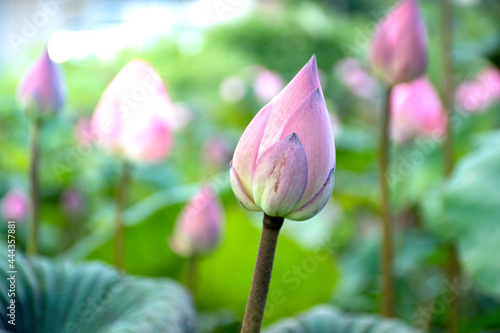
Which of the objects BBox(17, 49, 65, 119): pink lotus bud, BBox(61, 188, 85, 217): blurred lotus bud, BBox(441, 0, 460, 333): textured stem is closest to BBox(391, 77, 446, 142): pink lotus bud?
BBox(441, 0, 460, 333): textured stem

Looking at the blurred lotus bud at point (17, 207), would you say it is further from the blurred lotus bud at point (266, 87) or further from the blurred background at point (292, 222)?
the blurred lotus bud at point (266, 87)

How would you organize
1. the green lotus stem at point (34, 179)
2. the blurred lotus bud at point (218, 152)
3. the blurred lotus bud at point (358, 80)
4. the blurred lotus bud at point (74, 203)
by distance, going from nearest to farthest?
the green lotus stem at point (34, 179), the blurred lotus bud at point (74, 203), the blurred lotus bud at point (218, 152), the blurred lotus bud at point (358, 80)

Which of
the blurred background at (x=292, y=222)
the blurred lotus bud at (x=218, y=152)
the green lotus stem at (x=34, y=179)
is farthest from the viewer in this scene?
the blurred lotus bud at (x=218, y=152)

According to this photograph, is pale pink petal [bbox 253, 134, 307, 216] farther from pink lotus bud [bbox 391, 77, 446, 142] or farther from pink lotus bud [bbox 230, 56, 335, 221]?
pink lotus bud [bbox 391, 77, 446, 142]

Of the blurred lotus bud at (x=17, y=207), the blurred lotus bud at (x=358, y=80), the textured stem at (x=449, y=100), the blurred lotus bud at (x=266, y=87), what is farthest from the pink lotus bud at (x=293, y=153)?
the blurred lotus bud at (x=358, y=80)

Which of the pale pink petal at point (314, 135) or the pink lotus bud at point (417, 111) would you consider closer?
the pale pink petal at point (314, 135)

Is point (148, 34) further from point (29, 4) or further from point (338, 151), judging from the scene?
point (338, 151)

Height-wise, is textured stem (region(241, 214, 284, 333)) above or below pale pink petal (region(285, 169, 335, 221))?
below
